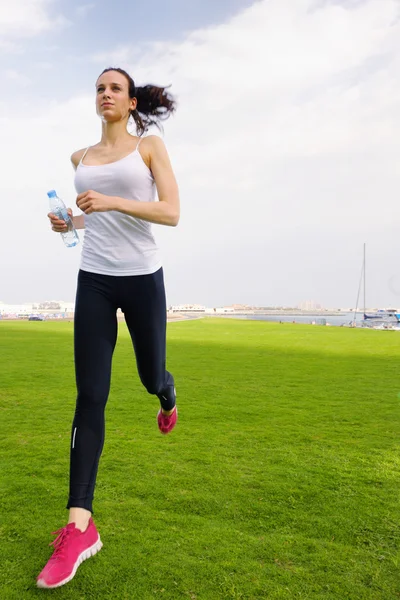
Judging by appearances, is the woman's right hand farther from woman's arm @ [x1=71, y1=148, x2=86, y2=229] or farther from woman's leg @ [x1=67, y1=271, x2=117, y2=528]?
woman's leg @ [x1=67, y1=271, x2=117, y2=528]

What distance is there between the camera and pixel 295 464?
3.65m

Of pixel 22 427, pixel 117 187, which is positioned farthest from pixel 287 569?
pixel 22 427

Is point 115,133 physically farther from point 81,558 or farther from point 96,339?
point 81,558

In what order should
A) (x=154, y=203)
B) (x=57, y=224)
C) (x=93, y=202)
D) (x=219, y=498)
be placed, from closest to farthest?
1. (x=93, y=202)
2. (x=154, y=203)
3. (x=57, y=224)
4. (x=219, y=498)

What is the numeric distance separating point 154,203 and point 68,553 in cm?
157

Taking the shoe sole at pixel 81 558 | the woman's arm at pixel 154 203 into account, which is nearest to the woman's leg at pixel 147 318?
the woman's arm at pixel 154 203

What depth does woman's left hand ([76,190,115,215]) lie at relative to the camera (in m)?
2.09

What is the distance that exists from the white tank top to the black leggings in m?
0.05

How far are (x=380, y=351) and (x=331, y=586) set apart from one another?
1271cm

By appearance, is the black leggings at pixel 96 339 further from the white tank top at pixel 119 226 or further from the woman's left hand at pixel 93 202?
the woman's left hand at pixel 93 202

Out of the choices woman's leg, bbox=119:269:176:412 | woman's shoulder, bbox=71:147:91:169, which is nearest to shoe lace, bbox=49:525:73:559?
woman's leg, bbox=119:269:176:412

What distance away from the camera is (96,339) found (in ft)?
7.86

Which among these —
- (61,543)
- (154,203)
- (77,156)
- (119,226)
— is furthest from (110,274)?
(61,543)

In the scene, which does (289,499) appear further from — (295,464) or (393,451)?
(393,451)
